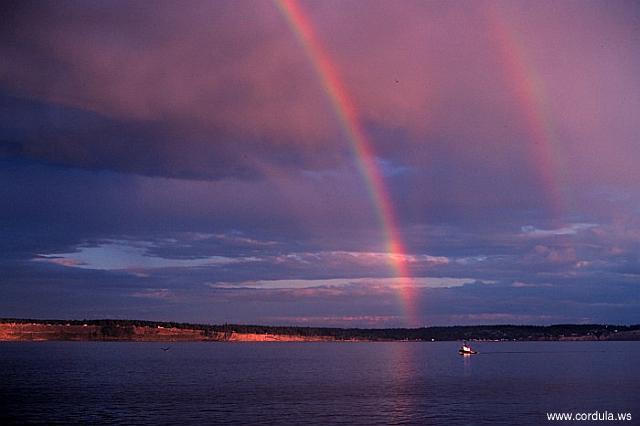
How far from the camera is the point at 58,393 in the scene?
280 feet

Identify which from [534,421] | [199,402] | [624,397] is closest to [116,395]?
[199,402]

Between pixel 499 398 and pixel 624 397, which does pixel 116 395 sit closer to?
pixel 499 398

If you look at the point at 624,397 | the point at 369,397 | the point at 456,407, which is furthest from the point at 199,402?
the point at 624,397

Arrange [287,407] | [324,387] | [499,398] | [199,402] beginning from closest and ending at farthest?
1. [287,407]
2. [199,402]
3. [499,398]
4. [324,387]

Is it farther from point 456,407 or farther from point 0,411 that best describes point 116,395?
point 456,407

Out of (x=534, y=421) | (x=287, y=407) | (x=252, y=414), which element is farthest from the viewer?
(x=287, y=407)

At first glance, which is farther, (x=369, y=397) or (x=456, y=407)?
(x=369, y=397)

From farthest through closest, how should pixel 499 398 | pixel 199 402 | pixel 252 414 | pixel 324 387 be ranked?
1. pixel 324 387
2. pixel 499 398
3. pixel 199 402
4. pixel 252 414

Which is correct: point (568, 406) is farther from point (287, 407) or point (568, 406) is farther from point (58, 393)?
point (58, 393)

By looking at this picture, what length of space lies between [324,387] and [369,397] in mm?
16318

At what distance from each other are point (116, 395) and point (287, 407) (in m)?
23.8

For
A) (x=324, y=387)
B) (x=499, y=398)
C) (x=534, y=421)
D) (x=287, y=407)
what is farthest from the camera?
(x=324, y=387)

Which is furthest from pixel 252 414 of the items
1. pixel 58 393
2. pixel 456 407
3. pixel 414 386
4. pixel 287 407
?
pixel 414 386

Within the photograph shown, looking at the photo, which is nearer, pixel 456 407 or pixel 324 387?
pixel 456 407
